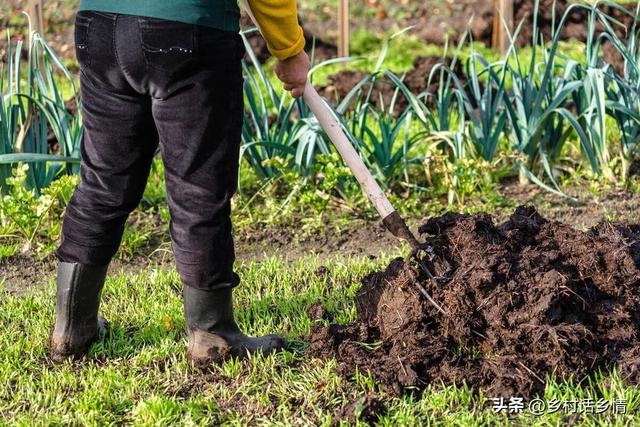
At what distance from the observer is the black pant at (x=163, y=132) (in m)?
2.72

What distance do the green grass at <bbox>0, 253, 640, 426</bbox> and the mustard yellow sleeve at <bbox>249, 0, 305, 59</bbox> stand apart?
102cm

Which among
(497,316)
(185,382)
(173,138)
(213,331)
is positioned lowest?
(185,382)

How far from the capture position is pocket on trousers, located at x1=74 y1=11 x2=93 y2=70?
280cm

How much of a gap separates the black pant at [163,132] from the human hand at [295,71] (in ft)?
0.53

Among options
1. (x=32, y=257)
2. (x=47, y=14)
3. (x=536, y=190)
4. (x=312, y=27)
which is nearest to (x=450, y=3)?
(x=312, y=27)

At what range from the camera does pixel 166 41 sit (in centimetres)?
269

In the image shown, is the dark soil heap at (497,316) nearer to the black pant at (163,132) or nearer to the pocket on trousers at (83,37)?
the black pant at (163,132)

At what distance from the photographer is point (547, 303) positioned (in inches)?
116

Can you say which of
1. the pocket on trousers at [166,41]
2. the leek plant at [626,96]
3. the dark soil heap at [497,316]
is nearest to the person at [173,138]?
the pocket on trousers at [166,41]

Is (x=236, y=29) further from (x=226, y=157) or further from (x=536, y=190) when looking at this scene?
(x=536, y=190)

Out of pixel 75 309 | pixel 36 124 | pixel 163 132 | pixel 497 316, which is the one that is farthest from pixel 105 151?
pixel 36 124

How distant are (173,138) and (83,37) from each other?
0.40 m

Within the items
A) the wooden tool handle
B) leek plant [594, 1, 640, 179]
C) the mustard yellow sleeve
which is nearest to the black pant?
the mustard yellow sleeve

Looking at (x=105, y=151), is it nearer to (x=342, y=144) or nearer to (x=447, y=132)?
(x=342, y=144)
